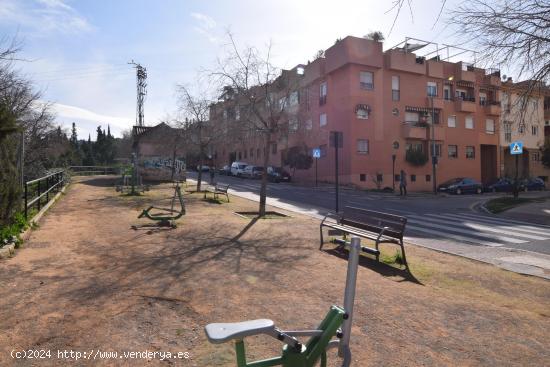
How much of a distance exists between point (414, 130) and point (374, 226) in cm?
3230

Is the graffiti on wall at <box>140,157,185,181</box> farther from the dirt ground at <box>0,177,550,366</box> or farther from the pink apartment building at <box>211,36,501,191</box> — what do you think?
the dirt ground at <box>0,177,550,366</box>

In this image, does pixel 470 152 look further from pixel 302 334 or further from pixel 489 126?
pixel 302 334

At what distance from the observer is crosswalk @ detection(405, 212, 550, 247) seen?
1146 cm

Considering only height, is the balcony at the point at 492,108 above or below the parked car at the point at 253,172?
above

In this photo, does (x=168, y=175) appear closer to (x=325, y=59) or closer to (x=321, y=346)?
(x=325, y=59)

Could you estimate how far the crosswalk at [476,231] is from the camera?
11.5 meters

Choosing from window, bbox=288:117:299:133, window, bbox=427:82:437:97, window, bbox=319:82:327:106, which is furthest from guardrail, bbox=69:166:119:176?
window, bbox=288:117:299:133

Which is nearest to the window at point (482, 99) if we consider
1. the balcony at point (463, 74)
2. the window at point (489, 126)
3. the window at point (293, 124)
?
the window at point (489, 126)

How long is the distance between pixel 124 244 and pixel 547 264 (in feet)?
26.8

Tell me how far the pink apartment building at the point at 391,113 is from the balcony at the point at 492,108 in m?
0.10

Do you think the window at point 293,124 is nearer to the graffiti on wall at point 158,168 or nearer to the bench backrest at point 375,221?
the bench backrest at point 375,221

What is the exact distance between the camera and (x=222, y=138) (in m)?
24.6

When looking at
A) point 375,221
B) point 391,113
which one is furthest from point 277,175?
point 375,221

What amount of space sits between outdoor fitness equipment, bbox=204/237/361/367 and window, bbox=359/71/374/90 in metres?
35.3
